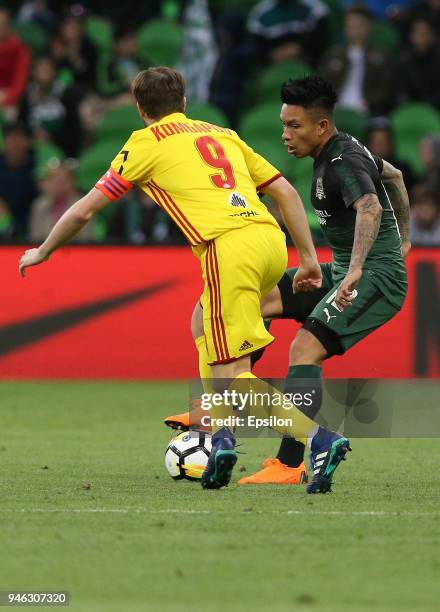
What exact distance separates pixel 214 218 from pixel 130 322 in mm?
6733

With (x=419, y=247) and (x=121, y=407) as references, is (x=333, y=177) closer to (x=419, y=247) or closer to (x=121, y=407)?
(x=121, y=407)

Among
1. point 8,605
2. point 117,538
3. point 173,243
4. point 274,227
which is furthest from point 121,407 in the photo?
point 8,605

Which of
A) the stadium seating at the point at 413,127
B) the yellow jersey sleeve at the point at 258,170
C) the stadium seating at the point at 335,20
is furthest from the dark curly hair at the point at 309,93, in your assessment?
the stadium seating at the point at 335,20

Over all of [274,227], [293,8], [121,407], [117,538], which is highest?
[293,8]

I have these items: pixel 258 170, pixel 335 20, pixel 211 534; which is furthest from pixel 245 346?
pixel 335 20

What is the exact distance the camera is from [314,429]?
7.02 metres

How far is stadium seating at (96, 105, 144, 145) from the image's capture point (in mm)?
17391

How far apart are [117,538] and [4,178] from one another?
35.1 feet

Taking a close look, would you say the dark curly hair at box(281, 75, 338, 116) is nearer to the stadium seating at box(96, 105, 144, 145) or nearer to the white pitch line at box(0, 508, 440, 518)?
the white pitch line at box(0, 508, 440, 518)

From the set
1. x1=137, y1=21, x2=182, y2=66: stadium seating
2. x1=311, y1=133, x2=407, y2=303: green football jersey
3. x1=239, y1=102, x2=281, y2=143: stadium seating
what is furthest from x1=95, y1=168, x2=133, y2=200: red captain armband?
x1=137, y1=21, x2=182, y2=66: stadium seating

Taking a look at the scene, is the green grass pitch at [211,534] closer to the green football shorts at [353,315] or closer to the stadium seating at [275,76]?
the green football shorts at [353,315]

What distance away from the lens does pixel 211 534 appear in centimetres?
583

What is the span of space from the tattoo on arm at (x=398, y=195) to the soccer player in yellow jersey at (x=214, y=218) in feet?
2.26

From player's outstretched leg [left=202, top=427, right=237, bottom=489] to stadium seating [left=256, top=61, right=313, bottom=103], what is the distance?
10.4m
